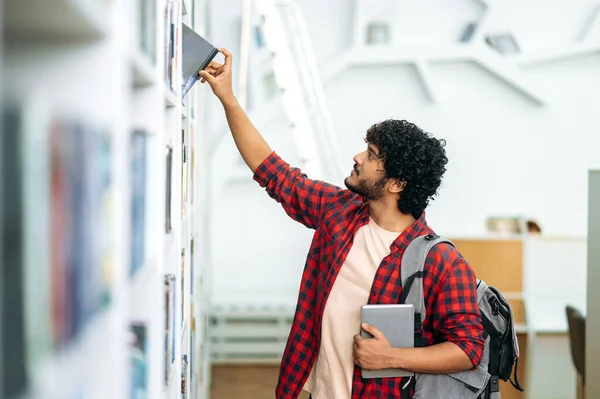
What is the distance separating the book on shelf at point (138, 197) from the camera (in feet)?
3.31

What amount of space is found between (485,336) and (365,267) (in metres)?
0.37

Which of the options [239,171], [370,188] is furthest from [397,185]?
[239,171]

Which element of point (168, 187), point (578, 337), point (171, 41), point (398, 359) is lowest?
point (578, 337)

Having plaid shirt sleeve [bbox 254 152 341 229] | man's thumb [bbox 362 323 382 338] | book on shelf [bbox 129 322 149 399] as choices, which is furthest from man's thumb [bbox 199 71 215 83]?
book on shelf [bbox 129 322 149 399]

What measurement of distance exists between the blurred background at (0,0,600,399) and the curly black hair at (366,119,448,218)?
1.88 feet

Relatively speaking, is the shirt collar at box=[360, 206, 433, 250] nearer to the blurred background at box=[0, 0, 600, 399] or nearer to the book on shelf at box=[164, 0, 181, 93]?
the blurred background at box=[0, 0, 600, 399]

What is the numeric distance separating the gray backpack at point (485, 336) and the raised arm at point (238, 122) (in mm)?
548

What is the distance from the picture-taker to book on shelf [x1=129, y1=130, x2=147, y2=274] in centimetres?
101

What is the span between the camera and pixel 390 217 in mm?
1917

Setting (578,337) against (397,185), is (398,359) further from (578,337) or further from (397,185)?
(578,337)

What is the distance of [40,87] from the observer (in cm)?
71

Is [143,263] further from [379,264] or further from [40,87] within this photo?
[379,264]

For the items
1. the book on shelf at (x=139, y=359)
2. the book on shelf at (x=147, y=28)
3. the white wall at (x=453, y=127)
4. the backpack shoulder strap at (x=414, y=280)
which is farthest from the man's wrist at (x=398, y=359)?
the white wall at (x=453, y=127)

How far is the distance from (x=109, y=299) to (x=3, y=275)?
9.0 inches
